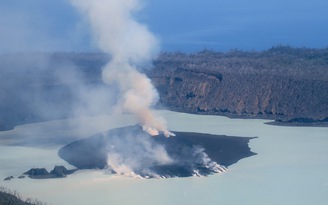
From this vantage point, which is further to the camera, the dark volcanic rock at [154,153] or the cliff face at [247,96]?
the cliff face at [247,96]

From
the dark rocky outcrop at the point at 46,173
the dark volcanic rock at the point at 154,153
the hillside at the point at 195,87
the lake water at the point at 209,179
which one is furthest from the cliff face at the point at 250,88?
the dark rocky outcrop at the point at 46,173

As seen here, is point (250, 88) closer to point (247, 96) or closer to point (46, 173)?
point (247, 96)

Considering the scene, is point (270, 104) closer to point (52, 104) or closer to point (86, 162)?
point (52, 104)

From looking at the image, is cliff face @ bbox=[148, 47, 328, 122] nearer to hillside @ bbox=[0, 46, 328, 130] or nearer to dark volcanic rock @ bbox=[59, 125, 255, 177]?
Answer: hillside @ bbox=[0, 46, 328, 130]

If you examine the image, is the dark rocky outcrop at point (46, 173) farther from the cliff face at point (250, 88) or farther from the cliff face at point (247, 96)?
the cliff face at point (247, 96)

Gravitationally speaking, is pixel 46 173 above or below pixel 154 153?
below

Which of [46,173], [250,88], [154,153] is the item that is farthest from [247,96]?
[46,173]
